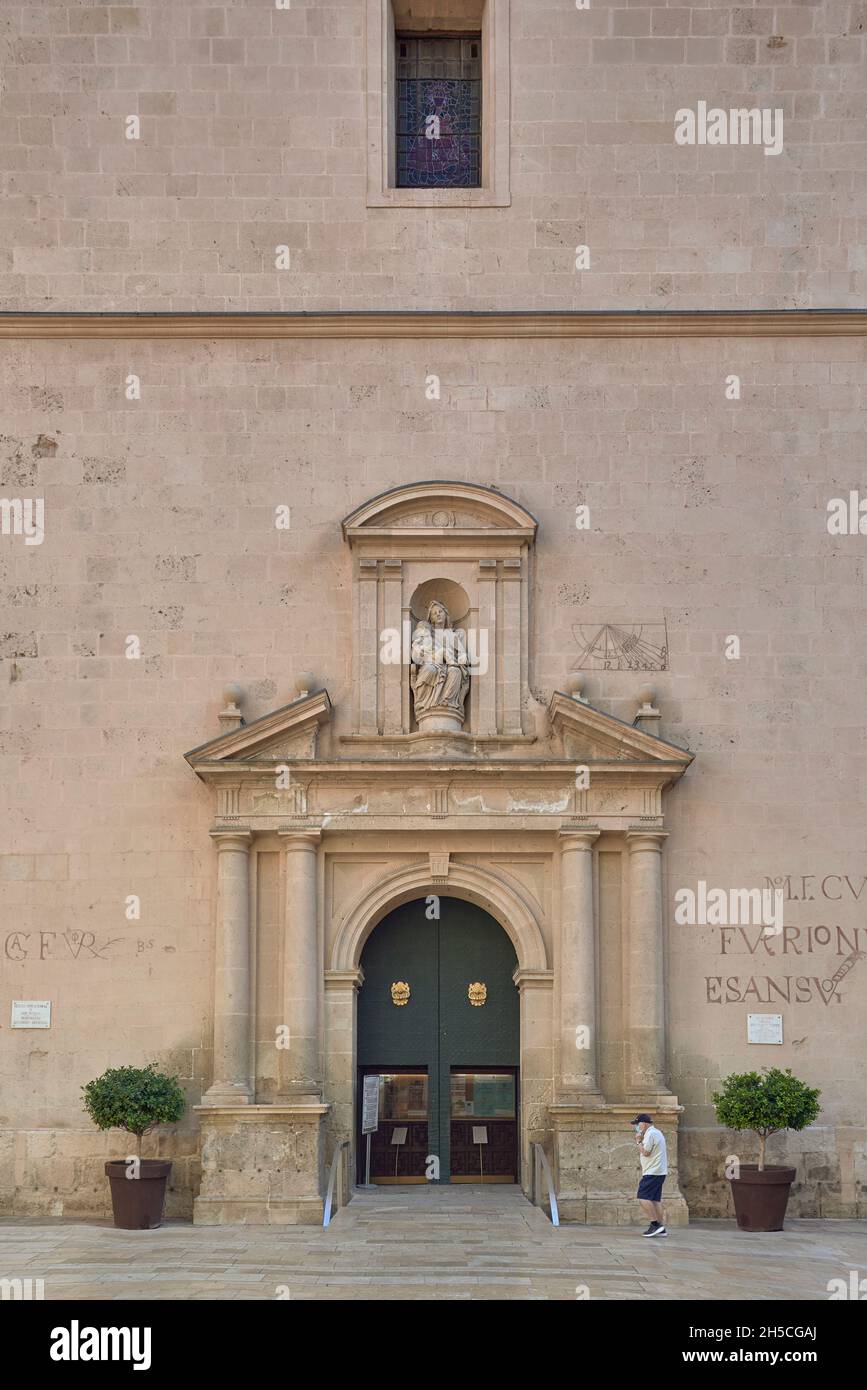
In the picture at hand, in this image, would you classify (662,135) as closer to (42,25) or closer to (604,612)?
(604,612)

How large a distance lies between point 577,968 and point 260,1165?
152 inches

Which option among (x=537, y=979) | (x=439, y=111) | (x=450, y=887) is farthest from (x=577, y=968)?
(x=439, y=111)

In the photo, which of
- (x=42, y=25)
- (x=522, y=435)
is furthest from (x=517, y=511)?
(x=42, y=25)

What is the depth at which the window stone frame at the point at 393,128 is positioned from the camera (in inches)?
808

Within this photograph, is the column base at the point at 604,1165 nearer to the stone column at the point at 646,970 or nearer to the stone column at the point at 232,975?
the stone column at the point at 646,970

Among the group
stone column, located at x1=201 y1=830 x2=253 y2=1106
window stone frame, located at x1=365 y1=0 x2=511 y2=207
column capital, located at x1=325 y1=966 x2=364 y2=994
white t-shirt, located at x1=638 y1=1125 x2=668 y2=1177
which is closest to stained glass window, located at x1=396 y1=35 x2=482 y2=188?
window stone frame, located at x1=365 y1=0 x2=511 y2=207

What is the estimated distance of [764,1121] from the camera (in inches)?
703

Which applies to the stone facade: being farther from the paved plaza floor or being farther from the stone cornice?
the paved plaza floor

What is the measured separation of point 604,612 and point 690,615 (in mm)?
956

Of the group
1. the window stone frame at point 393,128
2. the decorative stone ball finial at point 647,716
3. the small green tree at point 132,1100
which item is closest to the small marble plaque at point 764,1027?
the decorative stone ball finial at point 647,716

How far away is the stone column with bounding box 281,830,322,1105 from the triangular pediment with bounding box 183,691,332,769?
0.90m

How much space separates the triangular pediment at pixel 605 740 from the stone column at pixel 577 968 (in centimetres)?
87

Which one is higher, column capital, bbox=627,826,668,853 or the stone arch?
column capital, bbox=627,826,668,853

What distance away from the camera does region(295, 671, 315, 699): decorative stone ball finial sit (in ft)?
64.1
